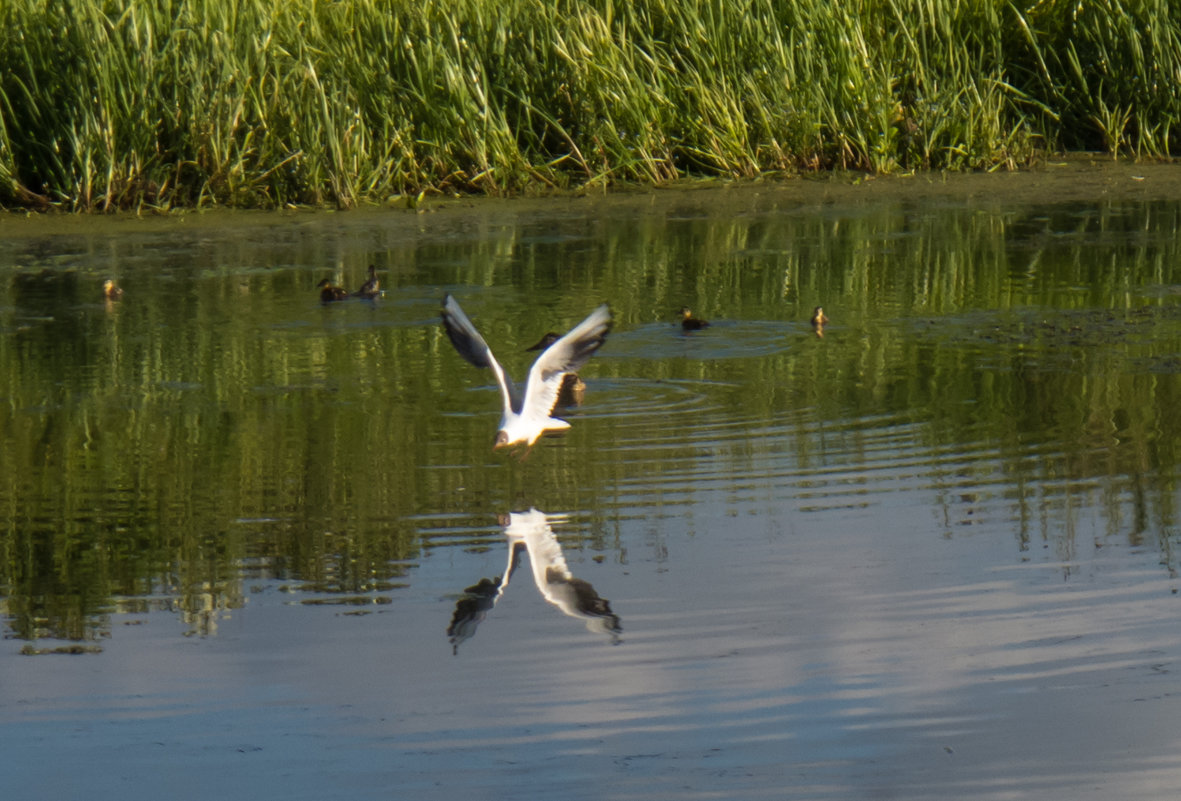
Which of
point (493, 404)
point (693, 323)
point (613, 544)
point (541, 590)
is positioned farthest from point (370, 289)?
point (541, 590)

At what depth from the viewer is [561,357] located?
7.33m

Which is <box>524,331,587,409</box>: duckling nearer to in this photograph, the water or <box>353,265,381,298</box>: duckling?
the water

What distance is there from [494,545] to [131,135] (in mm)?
9190

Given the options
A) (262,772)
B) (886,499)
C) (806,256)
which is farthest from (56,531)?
(806,256)

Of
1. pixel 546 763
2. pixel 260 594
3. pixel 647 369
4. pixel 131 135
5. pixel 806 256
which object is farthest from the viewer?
pixel 131 135

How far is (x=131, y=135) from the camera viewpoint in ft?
47.3

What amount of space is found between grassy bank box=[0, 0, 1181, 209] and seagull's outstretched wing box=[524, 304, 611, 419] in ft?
24.8

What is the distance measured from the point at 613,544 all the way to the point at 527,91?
987 centimetres

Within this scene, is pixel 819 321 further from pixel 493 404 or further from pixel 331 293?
Answer: pixel 331 293

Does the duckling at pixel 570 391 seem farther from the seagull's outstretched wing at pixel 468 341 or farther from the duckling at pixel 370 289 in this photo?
the duckling at pixel 370 289

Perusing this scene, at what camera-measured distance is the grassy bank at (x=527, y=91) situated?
47.7ft

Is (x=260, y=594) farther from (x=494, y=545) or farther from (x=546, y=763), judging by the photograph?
(x=546, y=763)

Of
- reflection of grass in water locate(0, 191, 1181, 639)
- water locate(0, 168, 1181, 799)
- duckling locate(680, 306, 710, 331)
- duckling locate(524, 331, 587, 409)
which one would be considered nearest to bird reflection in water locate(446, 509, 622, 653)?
water locate(0, 168, 1181, 799)

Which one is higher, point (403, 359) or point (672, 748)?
point (403, 359)
